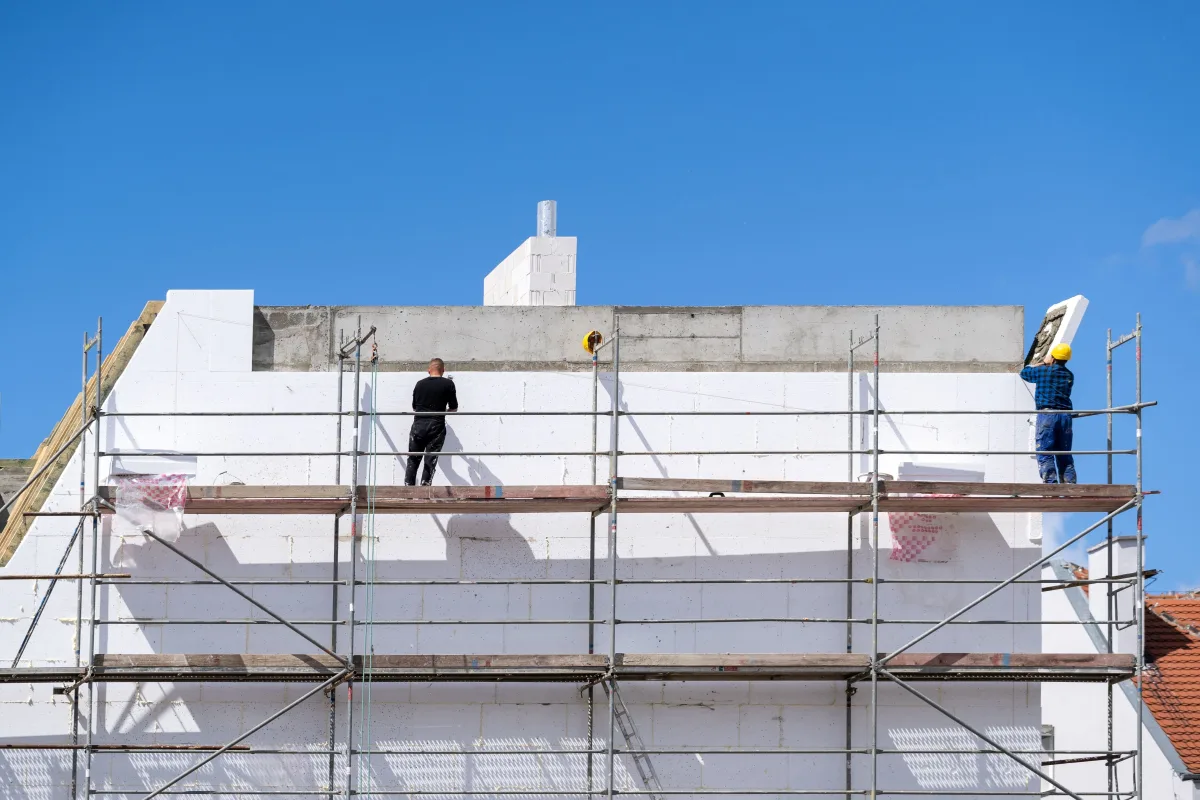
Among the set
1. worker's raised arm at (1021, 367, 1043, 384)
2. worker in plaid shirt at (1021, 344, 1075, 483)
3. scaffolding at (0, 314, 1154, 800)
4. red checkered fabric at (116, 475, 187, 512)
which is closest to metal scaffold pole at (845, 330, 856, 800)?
scaffolding at (0, 314, 1154, 800)

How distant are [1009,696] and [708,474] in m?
3.17

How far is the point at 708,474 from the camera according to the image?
15281 mm

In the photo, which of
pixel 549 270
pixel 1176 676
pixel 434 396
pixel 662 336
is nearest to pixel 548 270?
pixel 549 270

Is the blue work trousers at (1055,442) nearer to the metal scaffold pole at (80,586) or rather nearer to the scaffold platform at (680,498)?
the scaffold platform at (680,498)

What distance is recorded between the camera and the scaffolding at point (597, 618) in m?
14.2

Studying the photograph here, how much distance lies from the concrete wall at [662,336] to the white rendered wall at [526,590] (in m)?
0.24

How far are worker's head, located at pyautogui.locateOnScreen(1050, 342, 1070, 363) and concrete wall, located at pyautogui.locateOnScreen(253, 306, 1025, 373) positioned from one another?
587 millimetres

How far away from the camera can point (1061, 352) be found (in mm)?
15055

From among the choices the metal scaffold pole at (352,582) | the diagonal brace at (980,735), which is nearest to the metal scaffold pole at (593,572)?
the metal scaffold pole at (352,582)

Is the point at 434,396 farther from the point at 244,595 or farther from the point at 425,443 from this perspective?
the point at 244,595

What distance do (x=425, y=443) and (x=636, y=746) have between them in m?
3.12

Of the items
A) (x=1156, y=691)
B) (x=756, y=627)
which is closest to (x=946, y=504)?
(x=756, y=627)

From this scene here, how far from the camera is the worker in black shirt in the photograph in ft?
48.8

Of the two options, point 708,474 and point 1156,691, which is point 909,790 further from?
point 1156,691
